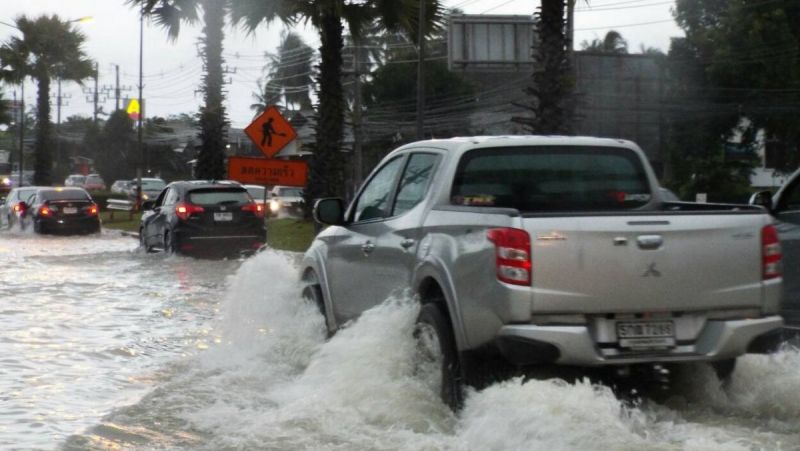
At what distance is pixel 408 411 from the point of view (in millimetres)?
6910

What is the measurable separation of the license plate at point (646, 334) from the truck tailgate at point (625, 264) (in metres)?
0.11

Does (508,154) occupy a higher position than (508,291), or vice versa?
(508,154)

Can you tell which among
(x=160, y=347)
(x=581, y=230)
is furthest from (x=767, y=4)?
(x=581, y=230)

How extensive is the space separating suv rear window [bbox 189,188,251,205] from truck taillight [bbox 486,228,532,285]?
55.2 ft

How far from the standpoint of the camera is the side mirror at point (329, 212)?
9039mm

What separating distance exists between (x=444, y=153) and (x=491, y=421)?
2.19 m

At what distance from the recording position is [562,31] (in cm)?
2191

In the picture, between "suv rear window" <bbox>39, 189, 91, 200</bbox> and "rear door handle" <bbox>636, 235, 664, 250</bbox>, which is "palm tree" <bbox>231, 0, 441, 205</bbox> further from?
"rear door handle" <bbox>636, 235, 664, 250</bbox>

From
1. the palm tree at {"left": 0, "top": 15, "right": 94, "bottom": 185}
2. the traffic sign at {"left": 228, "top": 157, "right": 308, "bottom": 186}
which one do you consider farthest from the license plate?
the palm tree at {"left": 0, "top": 15, "right": 94, "bottom": 185}

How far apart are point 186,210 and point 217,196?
677mm

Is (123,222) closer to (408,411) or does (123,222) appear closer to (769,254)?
(408,411)

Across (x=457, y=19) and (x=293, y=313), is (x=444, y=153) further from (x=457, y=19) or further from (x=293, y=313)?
(x=457, y=19)

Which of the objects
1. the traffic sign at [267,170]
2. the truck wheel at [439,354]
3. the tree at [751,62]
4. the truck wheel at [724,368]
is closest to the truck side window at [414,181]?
the truck wheel at [439,354]

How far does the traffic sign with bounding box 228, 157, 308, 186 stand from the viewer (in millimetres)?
23719
